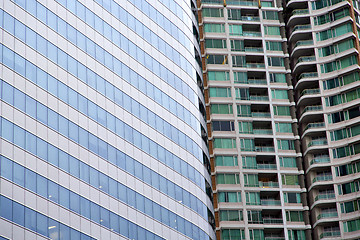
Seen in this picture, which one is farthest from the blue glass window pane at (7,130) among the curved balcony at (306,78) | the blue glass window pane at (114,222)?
the curved balcony at (306,78)

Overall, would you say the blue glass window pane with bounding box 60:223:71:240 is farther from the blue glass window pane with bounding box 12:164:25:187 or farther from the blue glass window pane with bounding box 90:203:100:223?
the blue glass window pane with bounding box 12:164:25:187

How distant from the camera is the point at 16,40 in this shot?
69688 mm

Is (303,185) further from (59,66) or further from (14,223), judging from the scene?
(14,223)

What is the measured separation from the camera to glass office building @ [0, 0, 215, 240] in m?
67.3

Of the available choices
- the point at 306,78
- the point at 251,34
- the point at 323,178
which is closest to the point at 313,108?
the point at 306,78

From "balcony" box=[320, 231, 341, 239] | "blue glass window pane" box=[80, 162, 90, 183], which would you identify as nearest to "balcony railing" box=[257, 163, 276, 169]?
"balcony" box=[320, 231, 341, 239]

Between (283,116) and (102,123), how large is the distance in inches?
2149

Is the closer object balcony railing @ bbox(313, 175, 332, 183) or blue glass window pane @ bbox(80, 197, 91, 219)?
blue glass window pane @ bbox(80, 197, 91, 219)

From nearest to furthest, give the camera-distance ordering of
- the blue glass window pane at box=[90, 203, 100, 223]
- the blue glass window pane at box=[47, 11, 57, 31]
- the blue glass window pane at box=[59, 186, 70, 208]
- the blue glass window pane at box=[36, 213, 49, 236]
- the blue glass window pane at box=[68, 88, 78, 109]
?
the blue glass window pane at box=[36, 213, 49, 236]
the blue glass window pane at box=[59, 186, 70, 208]
the blue glass window pane at box=[90, 203, 100, 223]
the blue glass window pane at box=[68, 88, 78, 109]
the blue glass window pane at box=[47, 11, 57, 31]

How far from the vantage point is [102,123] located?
78.2 meters

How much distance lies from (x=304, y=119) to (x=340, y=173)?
1178 cm

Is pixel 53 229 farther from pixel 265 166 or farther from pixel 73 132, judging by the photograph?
pixel 265 166

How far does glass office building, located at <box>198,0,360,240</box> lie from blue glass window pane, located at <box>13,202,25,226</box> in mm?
53674

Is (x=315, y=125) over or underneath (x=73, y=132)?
over
